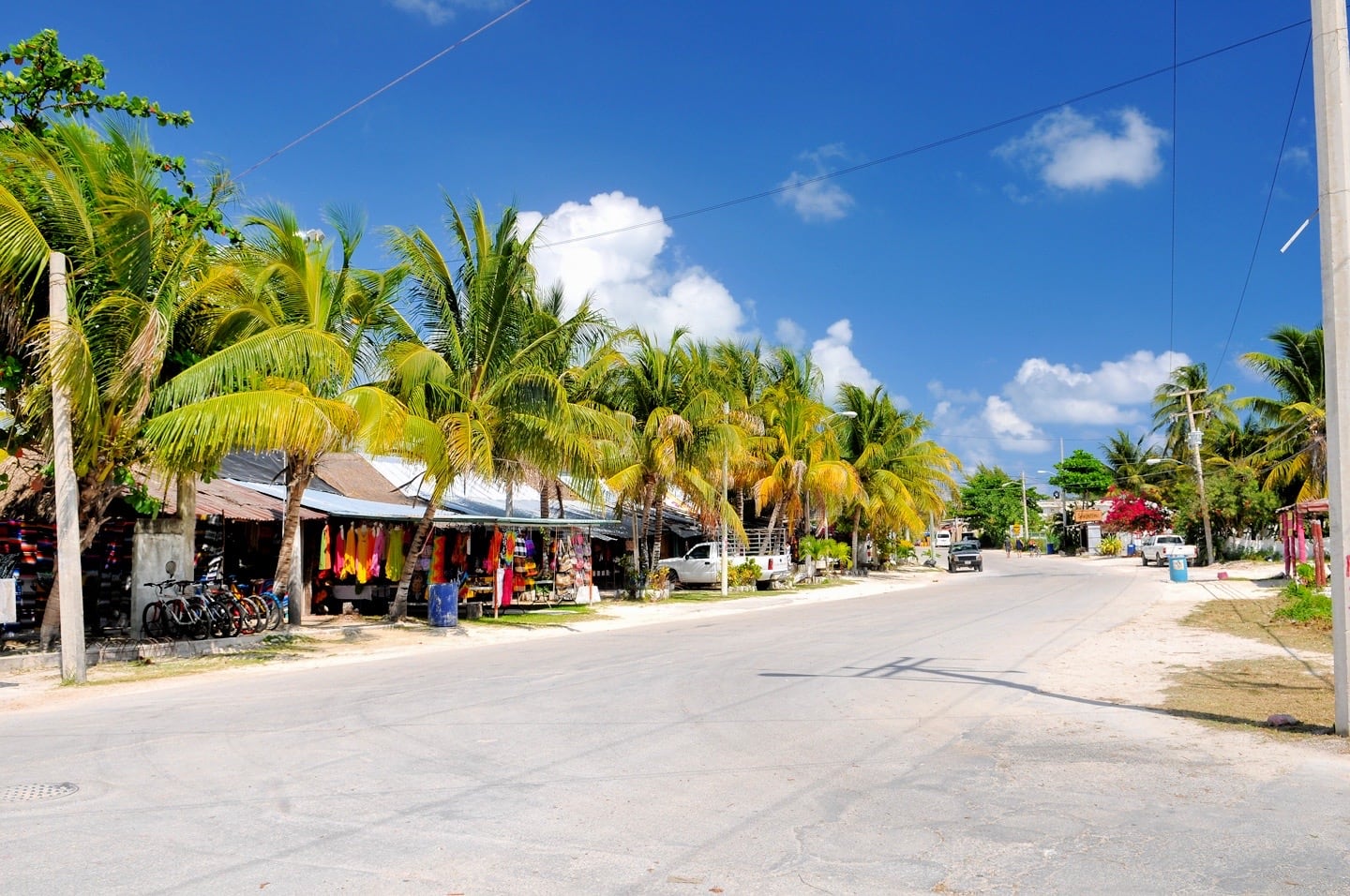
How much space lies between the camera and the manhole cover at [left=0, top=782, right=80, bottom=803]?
6.86 m

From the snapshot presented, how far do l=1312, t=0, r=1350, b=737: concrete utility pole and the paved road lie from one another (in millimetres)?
1214

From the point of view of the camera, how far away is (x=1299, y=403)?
38.7 m

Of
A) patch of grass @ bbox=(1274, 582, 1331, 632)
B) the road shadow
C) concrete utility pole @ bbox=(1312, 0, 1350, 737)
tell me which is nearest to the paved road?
the road shadow

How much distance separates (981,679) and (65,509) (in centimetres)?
1208

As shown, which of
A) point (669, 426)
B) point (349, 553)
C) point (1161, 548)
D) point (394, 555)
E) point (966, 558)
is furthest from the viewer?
point (1161, 548)

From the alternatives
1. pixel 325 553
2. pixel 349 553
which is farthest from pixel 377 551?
pixel 325 553

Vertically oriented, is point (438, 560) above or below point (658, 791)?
above

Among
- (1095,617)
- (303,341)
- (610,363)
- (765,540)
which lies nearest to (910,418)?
(765,540)

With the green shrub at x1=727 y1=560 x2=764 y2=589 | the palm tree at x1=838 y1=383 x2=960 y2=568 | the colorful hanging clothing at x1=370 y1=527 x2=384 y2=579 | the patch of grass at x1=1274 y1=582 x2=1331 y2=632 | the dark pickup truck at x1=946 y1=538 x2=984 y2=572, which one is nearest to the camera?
the patch of grass at x1=1274 y1=582 x2=1331 y2=632

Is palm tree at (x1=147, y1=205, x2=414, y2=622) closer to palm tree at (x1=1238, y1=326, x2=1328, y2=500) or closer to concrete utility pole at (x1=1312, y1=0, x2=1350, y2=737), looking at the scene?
concrete utility pole at (x1=1312, y1=0, x2=1350, y2=737)

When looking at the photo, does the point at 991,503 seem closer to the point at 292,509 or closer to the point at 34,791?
the point at 292,509

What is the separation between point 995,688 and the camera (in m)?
12.0

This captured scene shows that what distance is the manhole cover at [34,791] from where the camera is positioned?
6.86 metres

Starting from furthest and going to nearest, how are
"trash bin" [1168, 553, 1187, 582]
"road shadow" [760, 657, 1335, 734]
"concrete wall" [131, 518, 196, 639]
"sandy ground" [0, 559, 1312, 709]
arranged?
"trash bin" [1168, 553, 1187, 582]
"concrete wall" [131, 518, 196, 639]
"sandy ground" [0, 559, 1312, 709]
"road shadow" [760, 657, 1335, 734]
